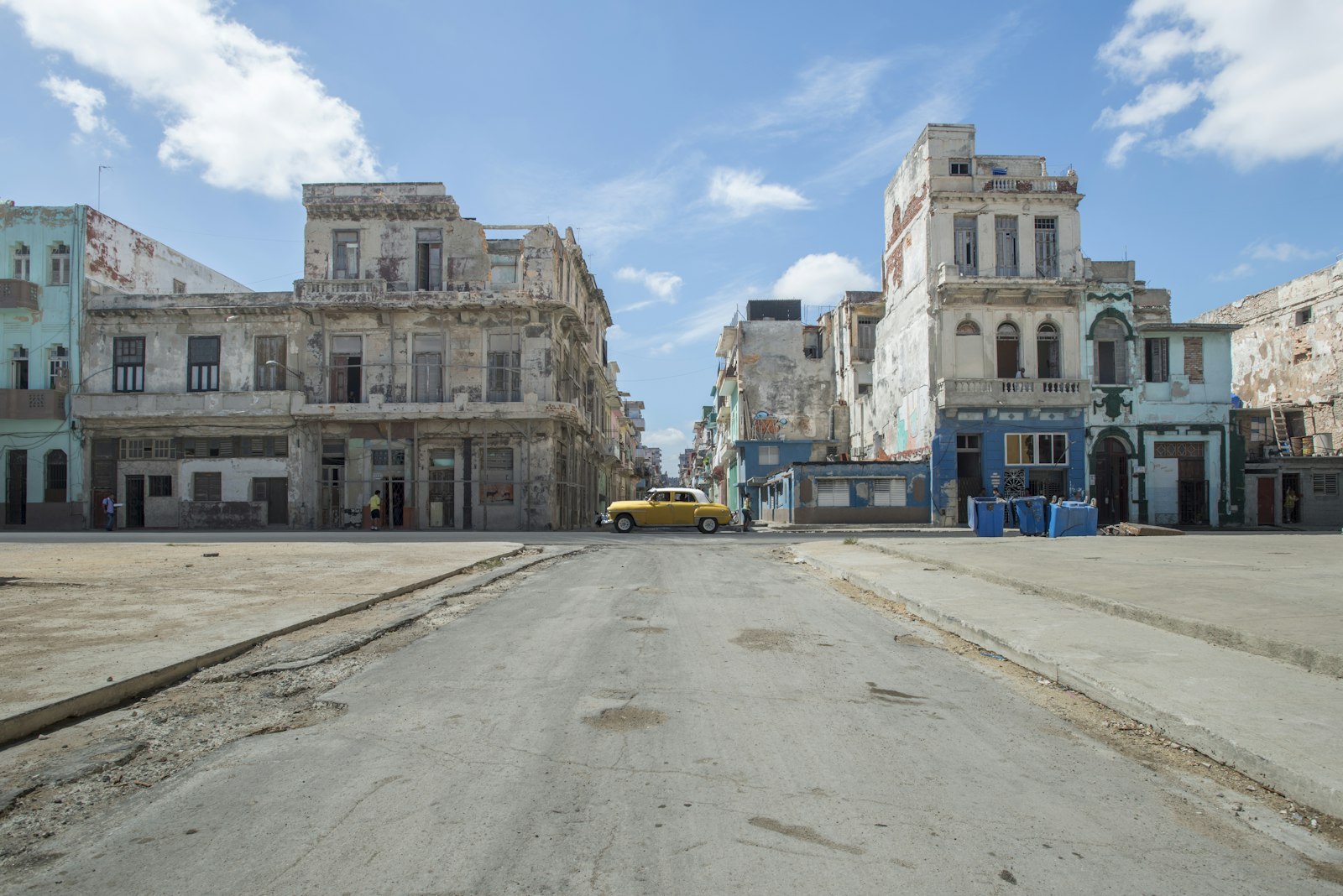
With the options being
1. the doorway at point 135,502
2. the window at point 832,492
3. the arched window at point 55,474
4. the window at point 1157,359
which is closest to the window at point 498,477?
the window at point 832,492

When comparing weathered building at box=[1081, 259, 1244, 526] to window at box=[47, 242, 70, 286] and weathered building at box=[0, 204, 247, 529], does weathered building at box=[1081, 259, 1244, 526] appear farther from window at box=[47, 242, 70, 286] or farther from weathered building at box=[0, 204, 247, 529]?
window at box=[47, 242, 70, 286]

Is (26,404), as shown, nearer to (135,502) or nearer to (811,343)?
(135,502)

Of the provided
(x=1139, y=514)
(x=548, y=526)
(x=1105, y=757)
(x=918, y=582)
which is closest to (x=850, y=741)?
(x=1105, y=757)

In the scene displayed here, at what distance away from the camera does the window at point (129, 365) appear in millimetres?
33906

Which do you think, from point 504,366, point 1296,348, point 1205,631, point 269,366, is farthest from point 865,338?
point 1205,631

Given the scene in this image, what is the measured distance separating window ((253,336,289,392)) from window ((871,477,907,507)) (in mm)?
24151

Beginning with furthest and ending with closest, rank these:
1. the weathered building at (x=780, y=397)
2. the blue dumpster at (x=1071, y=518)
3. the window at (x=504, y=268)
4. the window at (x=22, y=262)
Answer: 1. the weathered building at (x=780, y=397)
2. the window at (x=504, y=268)
3. the window at (x=22, y=262)
4. the blue dumpster at (x=1071, y=518)

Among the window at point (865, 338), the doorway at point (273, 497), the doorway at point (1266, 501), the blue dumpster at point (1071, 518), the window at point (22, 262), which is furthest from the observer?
the window at point (865, 338)

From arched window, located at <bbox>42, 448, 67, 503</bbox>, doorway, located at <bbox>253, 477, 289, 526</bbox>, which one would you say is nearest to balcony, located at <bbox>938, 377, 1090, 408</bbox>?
doorway, located at <bbox>253, 477, 289, 526</bbox>

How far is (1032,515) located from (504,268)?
22.4 metres

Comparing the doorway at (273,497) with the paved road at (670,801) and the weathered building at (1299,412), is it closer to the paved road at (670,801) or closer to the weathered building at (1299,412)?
the paved road at (670,801)

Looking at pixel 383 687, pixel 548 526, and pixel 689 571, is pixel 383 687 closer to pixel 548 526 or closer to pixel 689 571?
pixel 689 571

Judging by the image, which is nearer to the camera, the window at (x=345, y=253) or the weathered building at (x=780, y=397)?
the window at (x=345, y=253)

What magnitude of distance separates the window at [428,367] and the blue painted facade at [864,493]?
49.4ft
